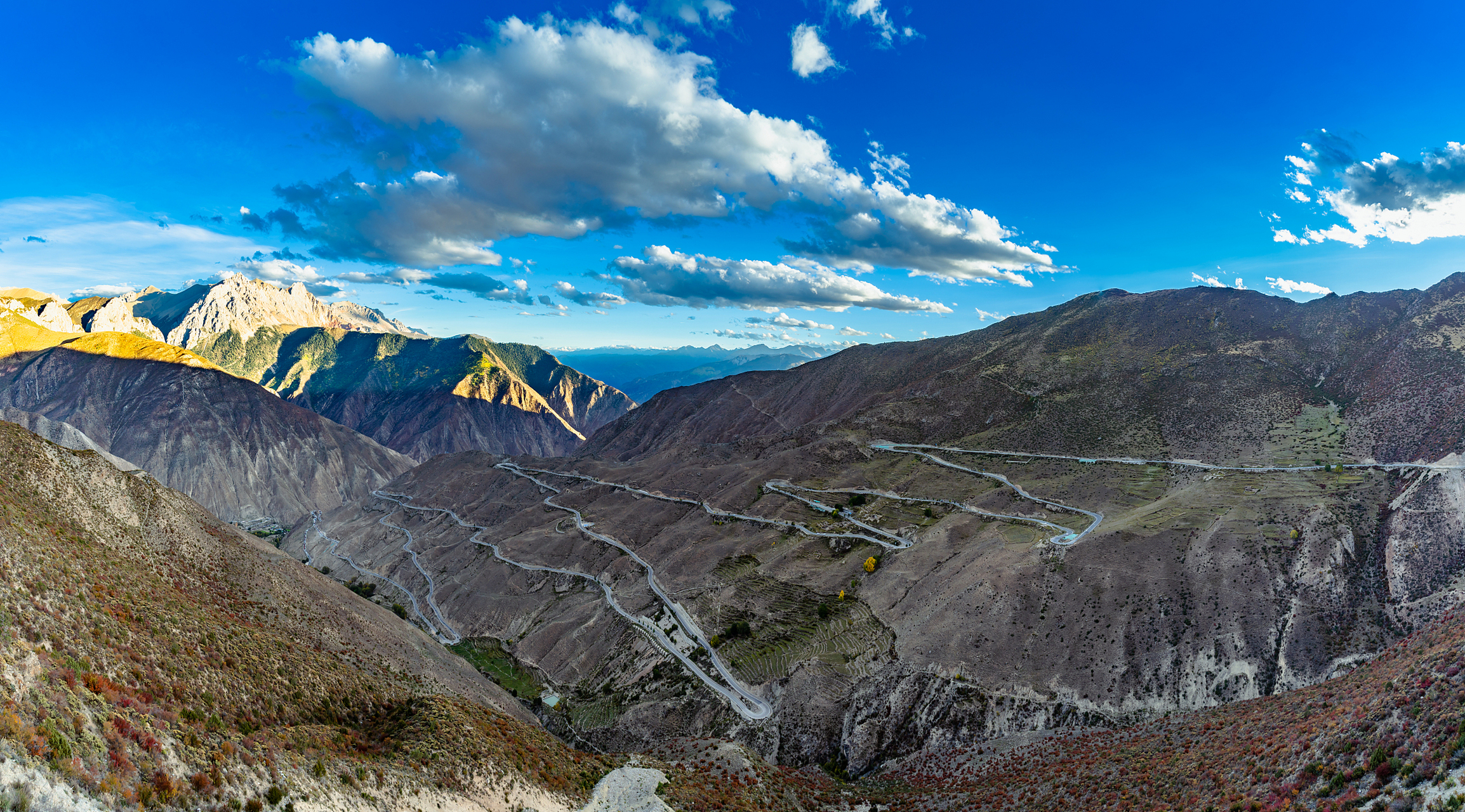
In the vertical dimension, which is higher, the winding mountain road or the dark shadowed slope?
the dark shadowed slope

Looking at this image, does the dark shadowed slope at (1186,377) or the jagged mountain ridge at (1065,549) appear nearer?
the jagged mountain ridge at (1065,549)

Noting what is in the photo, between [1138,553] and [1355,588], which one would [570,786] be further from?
[1355,588]

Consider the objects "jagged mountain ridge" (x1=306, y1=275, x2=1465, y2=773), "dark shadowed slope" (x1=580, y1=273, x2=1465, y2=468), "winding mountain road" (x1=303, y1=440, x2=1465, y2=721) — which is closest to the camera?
"jagged mountain ridge" (x1=306, y1=275, x2=1465, y2=773)

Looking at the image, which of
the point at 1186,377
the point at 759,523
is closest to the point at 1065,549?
the point at 759,523

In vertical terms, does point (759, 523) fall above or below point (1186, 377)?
below

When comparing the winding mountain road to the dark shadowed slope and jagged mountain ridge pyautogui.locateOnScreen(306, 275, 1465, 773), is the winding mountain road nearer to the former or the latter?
jagged mountain ridge pyautogui.locateOnScreen(306, 275, 1465, 773)

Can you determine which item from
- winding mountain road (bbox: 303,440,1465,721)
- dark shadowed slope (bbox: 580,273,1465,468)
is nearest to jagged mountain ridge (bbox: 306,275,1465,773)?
dark shadowed slope (bbox: 580,273,1465,468)

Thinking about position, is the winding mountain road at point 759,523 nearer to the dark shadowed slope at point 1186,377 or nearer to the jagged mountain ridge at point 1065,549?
the jagged mountain ridge at point 1065,549

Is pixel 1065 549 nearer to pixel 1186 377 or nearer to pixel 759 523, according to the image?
pixel 759 523

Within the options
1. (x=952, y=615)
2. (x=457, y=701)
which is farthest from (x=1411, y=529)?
(x=457, y=701)

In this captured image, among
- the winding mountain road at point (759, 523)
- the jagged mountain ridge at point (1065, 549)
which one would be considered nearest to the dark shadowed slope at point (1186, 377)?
the jagged mountain ridge at point (1065, 549)
